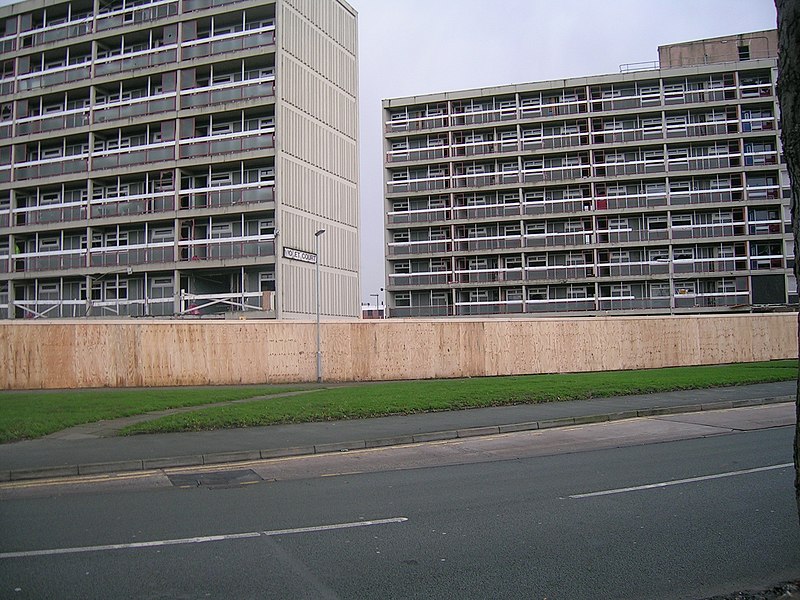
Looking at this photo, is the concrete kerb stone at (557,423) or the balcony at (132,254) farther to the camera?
the balcony at (132,254)

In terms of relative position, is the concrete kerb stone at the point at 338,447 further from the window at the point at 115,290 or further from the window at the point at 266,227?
the window at the point at 115,290

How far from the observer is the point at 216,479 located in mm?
10219

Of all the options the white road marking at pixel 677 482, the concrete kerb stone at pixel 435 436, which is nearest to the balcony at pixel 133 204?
the concrete kerb stone at pixel 435 436

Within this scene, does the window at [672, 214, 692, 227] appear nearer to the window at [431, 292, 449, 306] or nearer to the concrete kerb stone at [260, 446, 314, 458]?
the window at [431, 292, 449, 306]

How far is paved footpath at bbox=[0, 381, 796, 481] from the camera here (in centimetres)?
1112

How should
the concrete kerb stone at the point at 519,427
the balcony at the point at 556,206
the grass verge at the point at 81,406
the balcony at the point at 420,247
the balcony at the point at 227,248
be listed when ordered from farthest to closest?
the balcony at the point at 420,247 < the balcony at the point at 556,206 < the balcony at the point at 227,248 < the concrete kerb stone at the point at 519,427 < the grass verge at the point at 81,406

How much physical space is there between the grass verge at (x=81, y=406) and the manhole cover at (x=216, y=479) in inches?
188

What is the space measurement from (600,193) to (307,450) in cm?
5150

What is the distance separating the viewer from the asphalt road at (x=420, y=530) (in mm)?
5391

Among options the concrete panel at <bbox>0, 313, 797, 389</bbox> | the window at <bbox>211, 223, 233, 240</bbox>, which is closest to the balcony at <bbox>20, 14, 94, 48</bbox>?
the window at <bbox>211, 223, 233, 240</bbox>

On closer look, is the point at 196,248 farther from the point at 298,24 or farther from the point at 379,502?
the point at 379,502

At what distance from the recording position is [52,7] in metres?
44.8

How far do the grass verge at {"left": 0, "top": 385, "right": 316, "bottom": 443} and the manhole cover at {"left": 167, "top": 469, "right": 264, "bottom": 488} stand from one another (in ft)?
15.7

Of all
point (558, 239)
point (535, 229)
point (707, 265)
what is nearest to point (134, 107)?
point (535, 229)
